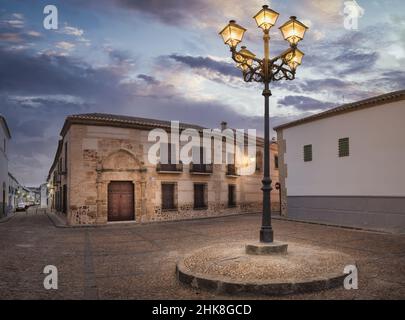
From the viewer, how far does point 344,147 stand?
14.0m

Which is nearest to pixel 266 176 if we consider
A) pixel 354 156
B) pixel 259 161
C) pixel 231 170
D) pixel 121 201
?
pixel 354 156

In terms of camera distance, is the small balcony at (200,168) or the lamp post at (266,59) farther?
the small balcony at (200,168)

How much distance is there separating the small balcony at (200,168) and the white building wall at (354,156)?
5386 mm

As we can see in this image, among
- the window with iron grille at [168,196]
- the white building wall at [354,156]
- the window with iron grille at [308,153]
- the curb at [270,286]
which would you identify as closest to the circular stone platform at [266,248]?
the curb at [270,286]

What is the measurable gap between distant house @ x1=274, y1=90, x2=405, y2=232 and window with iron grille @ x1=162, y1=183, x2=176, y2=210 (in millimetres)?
6274

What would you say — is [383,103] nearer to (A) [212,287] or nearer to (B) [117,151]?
(A) [212,287]

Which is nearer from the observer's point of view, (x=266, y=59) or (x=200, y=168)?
(x=266, y=59)

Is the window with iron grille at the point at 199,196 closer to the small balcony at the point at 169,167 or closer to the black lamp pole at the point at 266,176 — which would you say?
the small balcony at the point at 169,167

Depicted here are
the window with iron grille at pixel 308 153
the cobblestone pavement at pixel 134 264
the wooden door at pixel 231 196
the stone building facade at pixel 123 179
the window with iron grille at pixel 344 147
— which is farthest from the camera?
the wooden door at pixel 231 196

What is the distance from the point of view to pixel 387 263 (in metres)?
6.47

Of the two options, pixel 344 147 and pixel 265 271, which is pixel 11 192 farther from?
pixel 265 271

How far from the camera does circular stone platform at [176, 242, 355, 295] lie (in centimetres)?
470

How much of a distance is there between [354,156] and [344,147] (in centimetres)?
70

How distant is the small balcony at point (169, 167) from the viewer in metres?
18.0
